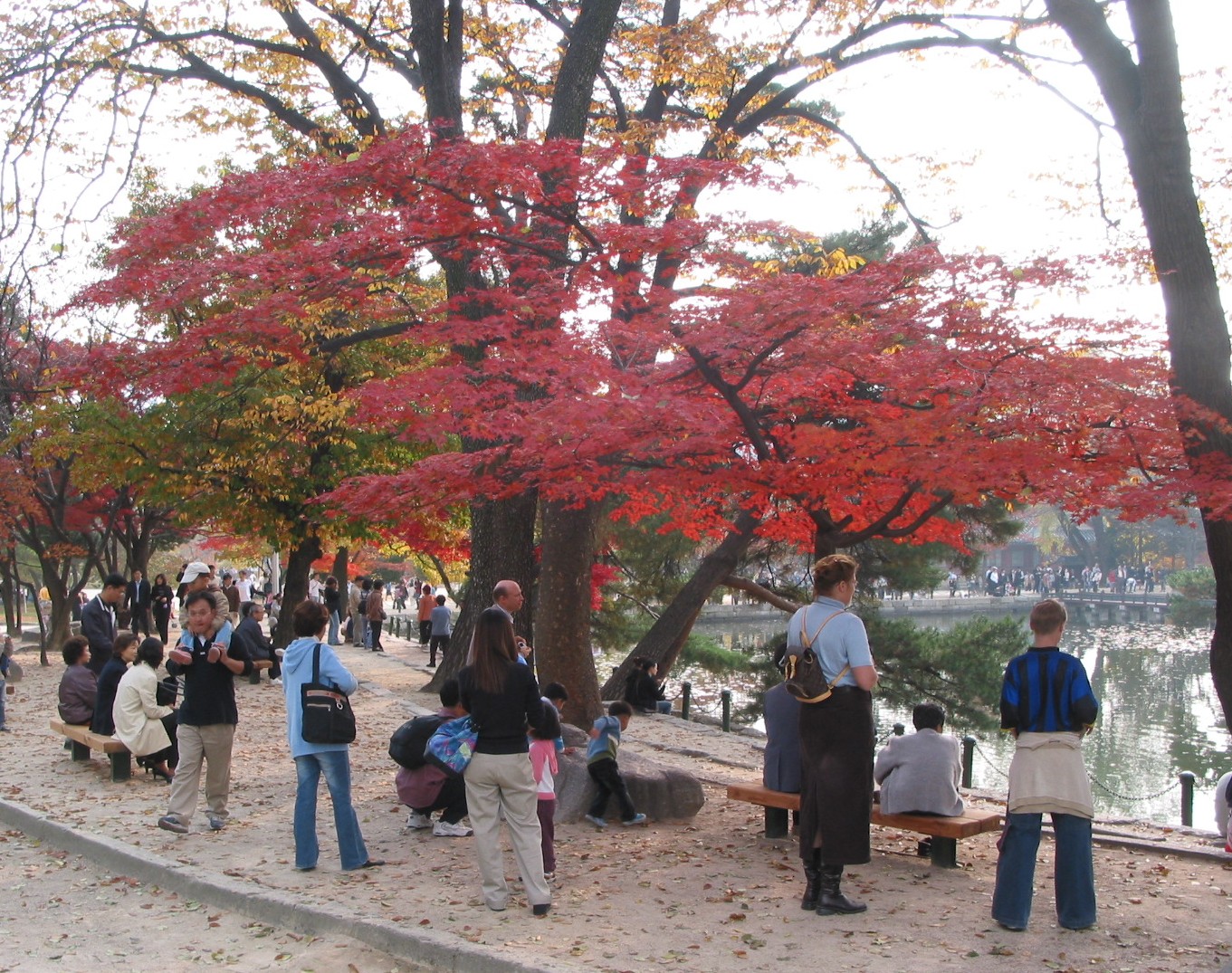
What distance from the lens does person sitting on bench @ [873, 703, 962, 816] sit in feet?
21.8

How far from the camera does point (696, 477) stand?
27.4 feet

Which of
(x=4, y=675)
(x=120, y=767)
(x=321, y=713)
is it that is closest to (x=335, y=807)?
(x=321, y=713)

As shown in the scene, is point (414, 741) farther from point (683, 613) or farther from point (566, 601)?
point (683, 613)

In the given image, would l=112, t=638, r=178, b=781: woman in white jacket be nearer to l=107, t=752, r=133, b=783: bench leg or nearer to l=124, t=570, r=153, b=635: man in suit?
l=107, t=752, r=133, b=783: bench leg

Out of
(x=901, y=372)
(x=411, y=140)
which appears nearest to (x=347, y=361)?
(x=411, y=140)

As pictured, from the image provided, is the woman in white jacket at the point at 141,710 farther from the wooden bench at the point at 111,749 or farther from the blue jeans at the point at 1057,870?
the blue jeans at the point at 1057,870

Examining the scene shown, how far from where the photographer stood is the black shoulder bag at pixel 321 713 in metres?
6.34

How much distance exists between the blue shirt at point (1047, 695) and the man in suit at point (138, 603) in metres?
21.1

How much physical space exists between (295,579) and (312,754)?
1484 cm

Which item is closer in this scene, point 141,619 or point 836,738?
point 836,738

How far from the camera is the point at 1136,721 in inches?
1236

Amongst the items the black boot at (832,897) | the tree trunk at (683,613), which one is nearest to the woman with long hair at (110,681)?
the black boot at (832,897)

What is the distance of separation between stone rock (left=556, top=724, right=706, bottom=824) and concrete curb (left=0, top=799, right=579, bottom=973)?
221 cm

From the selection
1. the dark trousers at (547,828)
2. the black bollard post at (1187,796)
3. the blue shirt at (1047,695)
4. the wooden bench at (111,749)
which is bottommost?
the black bollard post at (1187,796)
